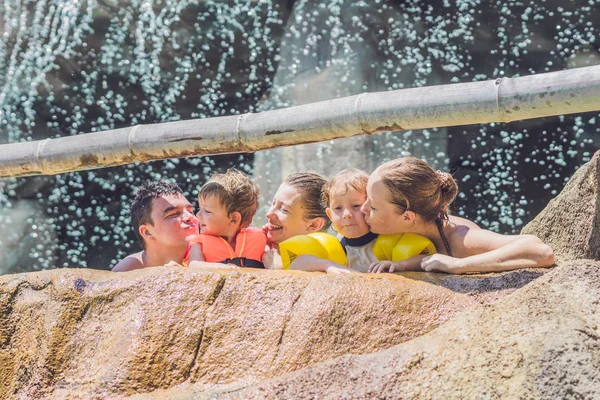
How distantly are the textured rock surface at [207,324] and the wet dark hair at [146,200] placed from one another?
1268mm

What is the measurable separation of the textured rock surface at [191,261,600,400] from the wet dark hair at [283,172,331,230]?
1.40m

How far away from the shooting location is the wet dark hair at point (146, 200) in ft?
Result: 12.0

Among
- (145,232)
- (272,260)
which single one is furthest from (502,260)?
(145,232)

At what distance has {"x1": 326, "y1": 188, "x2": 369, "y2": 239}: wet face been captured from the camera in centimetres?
289

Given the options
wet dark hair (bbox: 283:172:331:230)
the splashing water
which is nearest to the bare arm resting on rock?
wet dark hair (bbox: 283:172:331:230)

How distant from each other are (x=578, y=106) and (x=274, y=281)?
990mm

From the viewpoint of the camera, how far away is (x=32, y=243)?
7.23 m

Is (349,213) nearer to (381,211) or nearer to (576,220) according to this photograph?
(381,211)

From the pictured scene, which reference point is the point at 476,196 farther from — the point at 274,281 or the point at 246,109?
the point at 274,281

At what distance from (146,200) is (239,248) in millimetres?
640

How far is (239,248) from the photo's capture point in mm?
3229

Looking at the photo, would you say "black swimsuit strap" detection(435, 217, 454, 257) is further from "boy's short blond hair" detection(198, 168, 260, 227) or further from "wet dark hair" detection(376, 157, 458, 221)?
"boy's short blond hair" detection(198, 168, 260, 227)

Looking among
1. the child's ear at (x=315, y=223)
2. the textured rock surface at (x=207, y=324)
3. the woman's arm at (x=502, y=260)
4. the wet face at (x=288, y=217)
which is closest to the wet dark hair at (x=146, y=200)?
the wet face at (x=288, y=217)

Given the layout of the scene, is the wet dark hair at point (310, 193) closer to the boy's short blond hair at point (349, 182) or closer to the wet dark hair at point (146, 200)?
the boy's short blond hair at point (349, 182)
